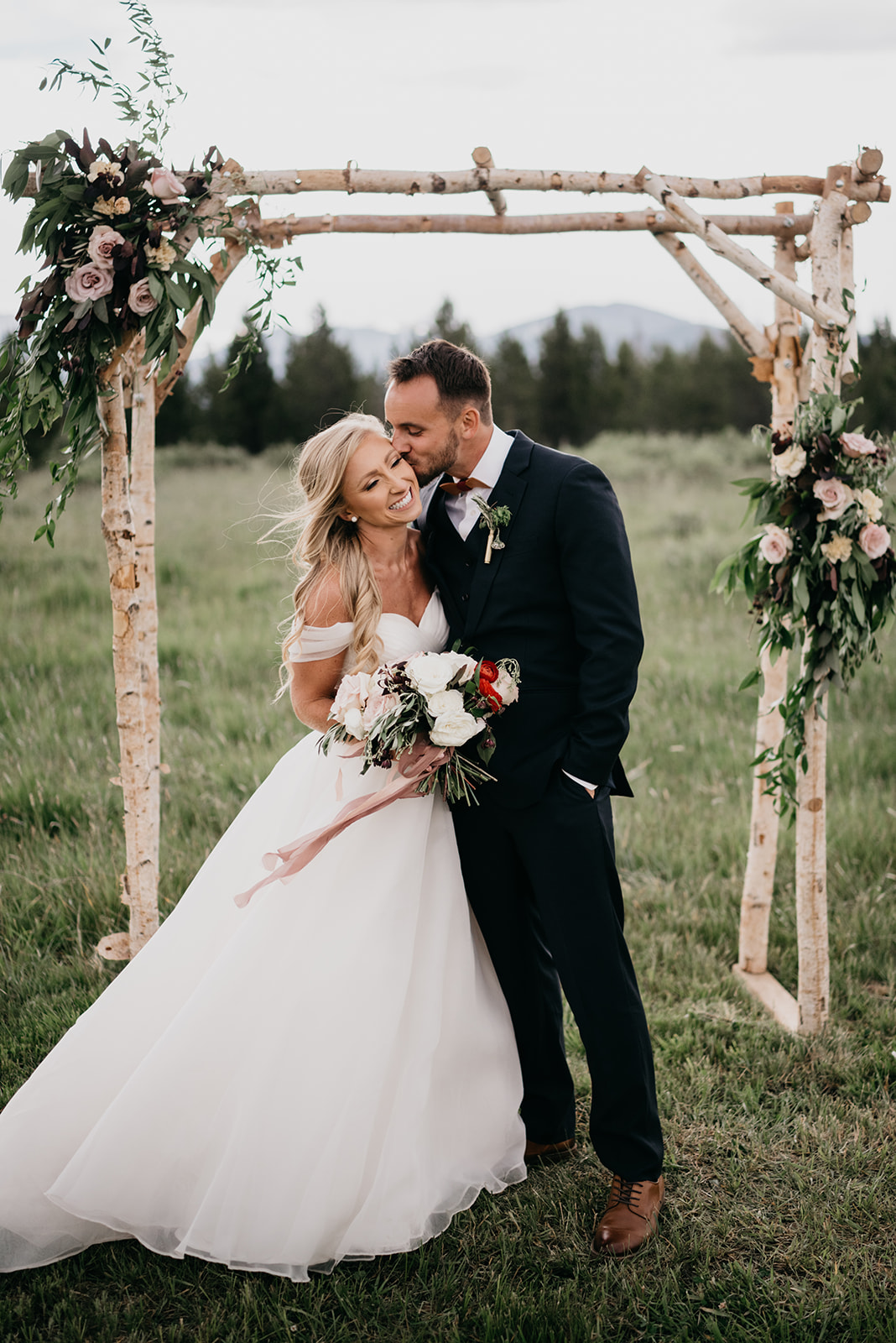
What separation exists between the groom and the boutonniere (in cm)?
1

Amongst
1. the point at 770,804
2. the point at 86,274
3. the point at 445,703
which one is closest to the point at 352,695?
the point at 445,703

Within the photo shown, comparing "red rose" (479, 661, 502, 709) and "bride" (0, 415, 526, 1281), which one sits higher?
"red rose" (479, 661, 502, 709)

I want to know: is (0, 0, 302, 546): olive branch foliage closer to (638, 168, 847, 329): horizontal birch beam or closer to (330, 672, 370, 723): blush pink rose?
(330, 672, 370, 723): blush pink rose

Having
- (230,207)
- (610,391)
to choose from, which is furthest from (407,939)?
(610,391)

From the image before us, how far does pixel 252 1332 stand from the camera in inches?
110

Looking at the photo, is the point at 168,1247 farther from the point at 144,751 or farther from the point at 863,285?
the point at 863,285

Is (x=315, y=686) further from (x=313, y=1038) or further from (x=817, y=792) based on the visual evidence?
(x=817, y=792)

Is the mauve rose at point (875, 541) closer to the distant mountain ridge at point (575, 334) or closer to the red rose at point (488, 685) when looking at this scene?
the red rose at point (488, 685)

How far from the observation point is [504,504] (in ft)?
10.3

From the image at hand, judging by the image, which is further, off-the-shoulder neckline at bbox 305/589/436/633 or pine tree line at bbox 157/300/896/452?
pine tree line at bbox 157/300/896/452

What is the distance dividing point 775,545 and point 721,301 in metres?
1.33

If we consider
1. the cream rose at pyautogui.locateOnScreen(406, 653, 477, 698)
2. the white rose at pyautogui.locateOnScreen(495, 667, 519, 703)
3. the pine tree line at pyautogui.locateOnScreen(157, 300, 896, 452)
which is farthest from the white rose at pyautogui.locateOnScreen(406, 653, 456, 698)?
the pine tree line at pyautogui.locateOnScreen(157, 300, 896, 452)

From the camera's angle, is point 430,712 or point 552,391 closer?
point 430,712

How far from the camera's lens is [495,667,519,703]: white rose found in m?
2.96
